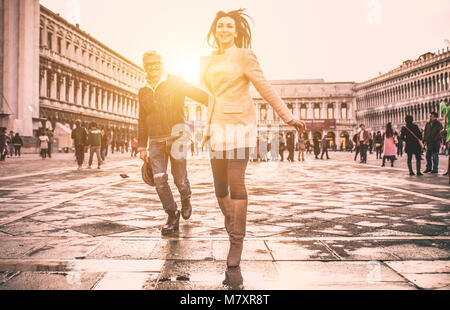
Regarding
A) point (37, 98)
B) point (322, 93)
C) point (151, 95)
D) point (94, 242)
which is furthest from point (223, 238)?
point (322, 93)

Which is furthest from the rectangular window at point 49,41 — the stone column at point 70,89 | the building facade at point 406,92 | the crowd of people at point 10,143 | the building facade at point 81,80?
the building facade at point 406,92

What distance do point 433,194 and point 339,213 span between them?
8.26 feet

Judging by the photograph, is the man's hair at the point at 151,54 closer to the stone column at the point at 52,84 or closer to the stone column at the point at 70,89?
the stone column at the point at 52,84

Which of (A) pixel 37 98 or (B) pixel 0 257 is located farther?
(A) pixel 37 98

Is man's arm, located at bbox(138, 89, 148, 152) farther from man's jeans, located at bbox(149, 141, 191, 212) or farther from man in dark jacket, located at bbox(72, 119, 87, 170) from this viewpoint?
man in dark jacket, located at bbox(72, 119, 87, 170)

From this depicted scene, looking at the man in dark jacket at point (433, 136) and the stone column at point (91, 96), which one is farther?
the stone column at point (91, 96)

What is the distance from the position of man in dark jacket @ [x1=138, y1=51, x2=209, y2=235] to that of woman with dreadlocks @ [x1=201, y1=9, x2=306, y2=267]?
0.89m

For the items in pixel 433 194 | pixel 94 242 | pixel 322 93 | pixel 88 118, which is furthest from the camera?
pixel 322 93

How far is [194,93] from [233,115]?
96 centimetres

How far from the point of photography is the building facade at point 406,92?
2060 inches

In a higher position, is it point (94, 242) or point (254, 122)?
point (254, 122)
